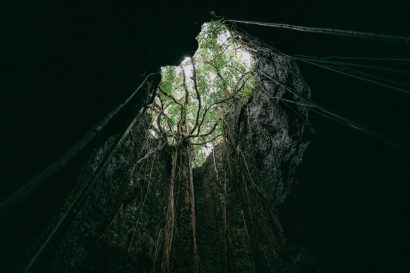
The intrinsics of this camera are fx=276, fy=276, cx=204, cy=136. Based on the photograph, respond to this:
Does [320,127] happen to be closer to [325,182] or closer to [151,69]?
[325,182]

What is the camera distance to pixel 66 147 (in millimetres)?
1882

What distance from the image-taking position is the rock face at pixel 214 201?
250cm

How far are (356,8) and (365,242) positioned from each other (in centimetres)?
187

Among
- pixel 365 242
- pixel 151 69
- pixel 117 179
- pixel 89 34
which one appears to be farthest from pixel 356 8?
pixel 117 179

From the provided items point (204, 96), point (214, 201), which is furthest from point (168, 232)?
point (204, 96)

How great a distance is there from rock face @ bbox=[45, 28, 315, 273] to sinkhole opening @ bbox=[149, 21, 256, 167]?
0.21 m

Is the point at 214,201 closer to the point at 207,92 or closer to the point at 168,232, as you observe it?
the point at 168,232

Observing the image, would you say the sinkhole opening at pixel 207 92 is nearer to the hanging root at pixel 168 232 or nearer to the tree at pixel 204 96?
the tree at pixel 204 96

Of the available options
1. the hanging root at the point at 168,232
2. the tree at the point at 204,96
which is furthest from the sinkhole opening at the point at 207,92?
the hanging root at the point at 168,232

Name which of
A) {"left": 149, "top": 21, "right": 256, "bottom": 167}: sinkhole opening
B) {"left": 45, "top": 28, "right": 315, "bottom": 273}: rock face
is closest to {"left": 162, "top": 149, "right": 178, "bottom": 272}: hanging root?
{"left": 45, "top": 28, "right": 315, "bottom": 273}: rock face

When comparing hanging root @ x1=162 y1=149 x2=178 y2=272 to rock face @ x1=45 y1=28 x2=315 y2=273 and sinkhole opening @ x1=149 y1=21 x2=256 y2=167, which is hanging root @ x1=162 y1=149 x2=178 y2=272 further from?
sinkhole opening @ x1=149 y1=21 x2=256 y2=167

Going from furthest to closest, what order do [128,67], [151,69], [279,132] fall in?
[279,132]
[151,69]
[128,67]

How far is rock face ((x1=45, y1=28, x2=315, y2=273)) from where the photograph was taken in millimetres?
2500

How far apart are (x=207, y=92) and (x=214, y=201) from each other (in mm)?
1639
